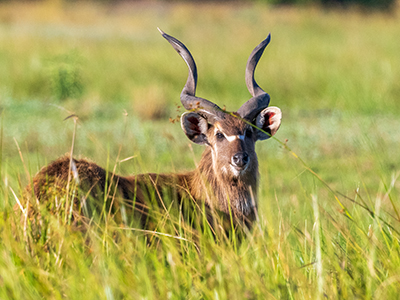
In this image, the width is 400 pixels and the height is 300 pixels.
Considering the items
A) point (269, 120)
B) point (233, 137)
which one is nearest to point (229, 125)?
point (233, 137)

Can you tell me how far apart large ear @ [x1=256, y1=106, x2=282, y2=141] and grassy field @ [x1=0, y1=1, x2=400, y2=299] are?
62cm

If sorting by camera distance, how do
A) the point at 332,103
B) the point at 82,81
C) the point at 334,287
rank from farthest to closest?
the point at 82,81
the point at 332,103
the point at 334,287

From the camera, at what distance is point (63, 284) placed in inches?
103

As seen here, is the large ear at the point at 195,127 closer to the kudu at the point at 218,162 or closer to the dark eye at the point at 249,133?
the kudu at the point at 218,162

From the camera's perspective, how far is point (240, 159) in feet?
13.0

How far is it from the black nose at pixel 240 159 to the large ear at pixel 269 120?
16.0 inches

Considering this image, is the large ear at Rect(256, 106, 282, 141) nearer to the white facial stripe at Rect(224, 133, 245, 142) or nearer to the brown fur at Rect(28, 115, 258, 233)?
the brown fur at Rect(28, 115, 258, 233)

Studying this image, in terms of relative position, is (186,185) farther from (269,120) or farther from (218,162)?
(269,120)

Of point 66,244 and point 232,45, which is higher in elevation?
point 232,45

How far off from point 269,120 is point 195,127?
56 centimetres

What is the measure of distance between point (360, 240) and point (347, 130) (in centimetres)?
824

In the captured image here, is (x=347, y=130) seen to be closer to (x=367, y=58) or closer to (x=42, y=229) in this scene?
(x=367, y=58)

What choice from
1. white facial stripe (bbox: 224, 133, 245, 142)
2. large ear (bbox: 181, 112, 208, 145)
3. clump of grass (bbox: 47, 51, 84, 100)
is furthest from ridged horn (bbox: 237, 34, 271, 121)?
clump of grass (bbox: 47, 51, 84, 100)

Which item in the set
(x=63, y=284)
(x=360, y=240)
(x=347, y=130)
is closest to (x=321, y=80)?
(x=347, y=130)
